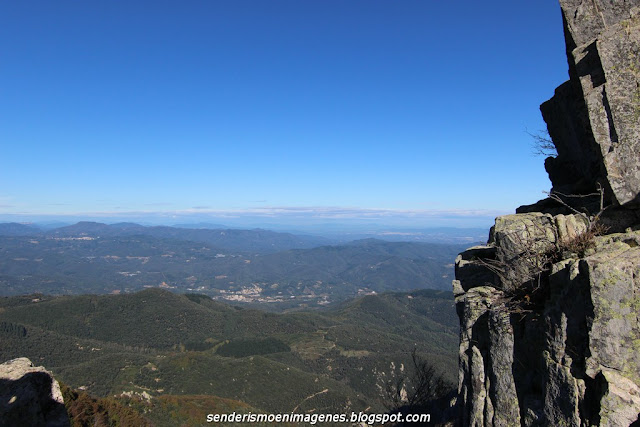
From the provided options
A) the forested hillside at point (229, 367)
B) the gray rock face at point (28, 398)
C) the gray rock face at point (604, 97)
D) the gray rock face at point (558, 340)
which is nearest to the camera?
the gray rock face at point (558, 340)

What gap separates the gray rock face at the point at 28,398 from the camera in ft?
27.1

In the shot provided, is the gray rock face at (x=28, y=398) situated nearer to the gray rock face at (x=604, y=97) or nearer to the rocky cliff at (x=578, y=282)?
the rocky cliff at (x=578, y=282)

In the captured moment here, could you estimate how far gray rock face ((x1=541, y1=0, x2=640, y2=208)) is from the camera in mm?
9859

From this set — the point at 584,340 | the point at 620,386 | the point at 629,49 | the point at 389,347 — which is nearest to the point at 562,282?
the point at 584,340

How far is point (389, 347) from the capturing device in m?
195

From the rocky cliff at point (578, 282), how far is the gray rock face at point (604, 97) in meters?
0.03

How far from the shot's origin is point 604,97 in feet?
34.0

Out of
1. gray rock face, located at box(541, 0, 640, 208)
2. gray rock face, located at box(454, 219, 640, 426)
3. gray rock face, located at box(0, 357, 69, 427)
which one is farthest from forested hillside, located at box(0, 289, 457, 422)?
gray rock face, located at box(541, 0, 640, 208)

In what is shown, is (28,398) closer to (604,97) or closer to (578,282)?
(578,282)

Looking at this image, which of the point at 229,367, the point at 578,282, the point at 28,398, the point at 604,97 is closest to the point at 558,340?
the point at 578,282

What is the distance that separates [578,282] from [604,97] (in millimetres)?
6042

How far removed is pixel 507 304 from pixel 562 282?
1.91 m

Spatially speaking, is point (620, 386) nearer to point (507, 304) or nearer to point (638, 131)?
point (507, 304)

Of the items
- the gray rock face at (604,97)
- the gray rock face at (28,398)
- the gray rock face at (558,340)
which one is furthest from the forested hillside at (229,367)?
the gray rock face at (604,97)
